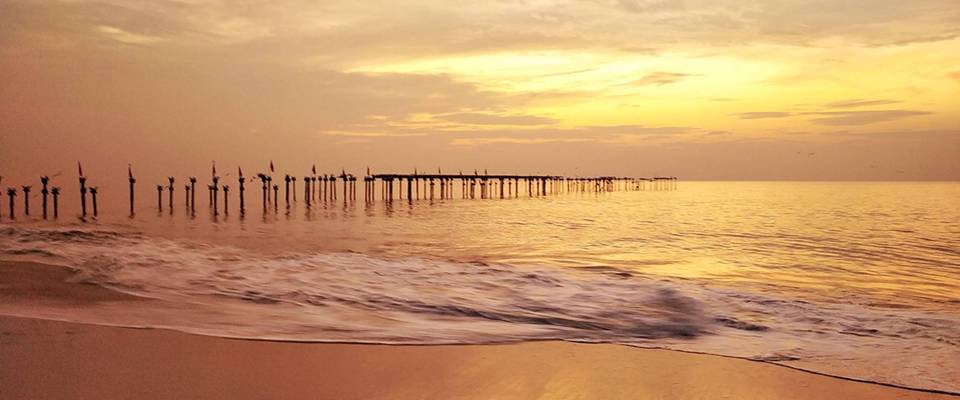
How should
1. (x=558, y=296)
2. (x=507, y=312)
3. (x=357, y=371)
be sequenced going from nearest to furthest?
(x=357, y=371) < (x=507, y=312) < (x=558, y=296)

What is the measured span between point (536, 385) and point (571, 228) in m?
28.8

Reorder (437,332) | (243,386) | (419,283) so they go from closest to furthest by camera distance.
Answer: (243,386) → (437,332) → (419,283)

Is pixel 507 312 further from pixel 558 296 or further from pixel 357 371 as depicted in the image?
pixel 357 371

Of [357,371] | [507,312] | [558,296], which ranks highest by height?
[357,371]

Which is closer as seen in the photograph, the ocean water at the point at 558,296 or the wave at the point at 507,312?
the wave at the point at 507,312

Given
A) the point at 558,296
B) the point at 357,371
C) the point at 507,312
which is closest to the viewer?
the point at 357,371

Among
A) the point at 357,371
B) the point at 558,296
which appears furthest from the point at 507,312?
the point at 357,371

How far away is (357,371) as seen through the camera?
5.63 m

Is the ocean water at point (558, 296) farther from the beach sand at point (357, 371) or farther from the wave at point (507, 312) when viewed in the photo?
the beach sand at point (357, 371)

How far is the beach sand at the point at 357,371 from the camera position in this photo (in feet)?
16.4

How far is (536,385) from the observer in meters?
5.33

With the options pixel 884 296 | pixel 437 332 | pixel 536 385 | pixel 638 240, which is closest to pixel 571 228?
pixel 638 240

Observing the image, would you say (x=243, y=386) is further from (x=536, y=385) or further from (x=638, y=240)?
(x=638, y=240)

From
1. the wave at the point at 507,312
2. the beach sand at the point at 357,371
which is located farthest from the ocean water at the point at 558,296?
the beach sand at the point at 357,371
